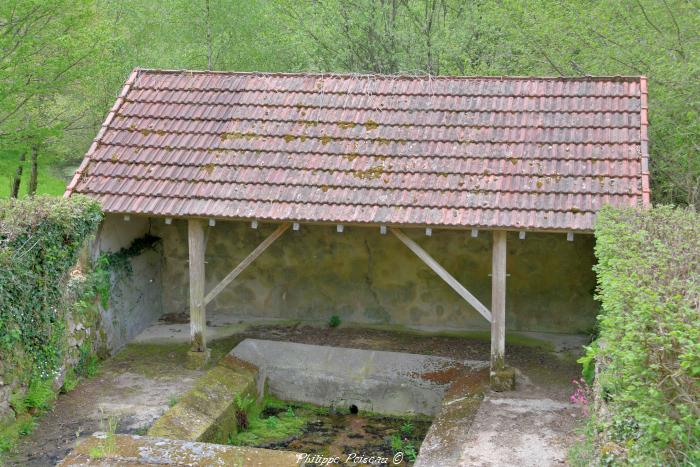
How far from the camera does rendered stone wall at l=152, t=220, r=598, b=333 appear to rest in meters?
11.4

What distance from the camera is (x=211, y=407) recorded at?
888 centimetres

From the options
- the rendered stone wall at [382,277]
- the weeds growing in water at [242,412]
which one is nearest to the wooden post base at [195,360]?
the weeds growing in water at [242,412]

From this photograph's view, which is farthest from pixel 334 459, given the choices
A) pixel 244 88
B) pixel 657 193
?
pixel 657 193

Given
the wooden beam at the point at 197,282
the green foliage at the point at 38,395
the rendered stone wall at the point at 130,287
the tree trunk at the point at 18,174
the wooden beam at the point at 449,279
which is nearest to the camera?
the green foliage at the point at 38,395

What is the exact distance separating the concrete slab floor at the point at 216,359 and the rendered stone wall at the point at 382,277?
1.46 feet

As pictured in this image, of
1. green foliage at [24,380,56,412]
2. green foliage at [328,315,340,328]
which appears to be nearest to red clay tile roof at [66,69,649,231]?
green foliage at [24,380,56,412]

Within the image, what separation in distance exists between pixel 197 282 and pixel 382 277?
3.02 meters

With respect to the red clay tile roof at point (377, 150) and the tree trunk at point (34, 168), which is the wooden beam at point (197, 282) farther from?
the tree trunk at point (34, 168)

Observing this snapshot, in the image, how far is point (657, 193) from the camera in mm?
13141

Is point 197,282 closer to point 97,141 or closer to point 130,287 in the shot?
point 130,287

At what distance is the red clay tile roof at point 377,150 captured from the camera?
30.2 feet

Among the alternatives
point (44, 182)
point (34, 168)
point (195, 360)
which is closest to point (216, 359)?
point (195, 360)

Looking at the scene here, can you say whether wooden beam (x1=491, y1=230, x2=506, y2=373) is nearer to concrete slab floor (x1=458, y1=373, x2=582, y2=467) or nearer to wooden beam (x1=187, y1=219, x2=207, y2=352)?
concrete slab floor (x1=458, y1=373, x2=582, y2=467)

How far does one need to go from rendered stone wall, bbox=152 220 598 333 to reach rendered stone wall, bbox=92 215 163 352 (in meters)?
0.33
